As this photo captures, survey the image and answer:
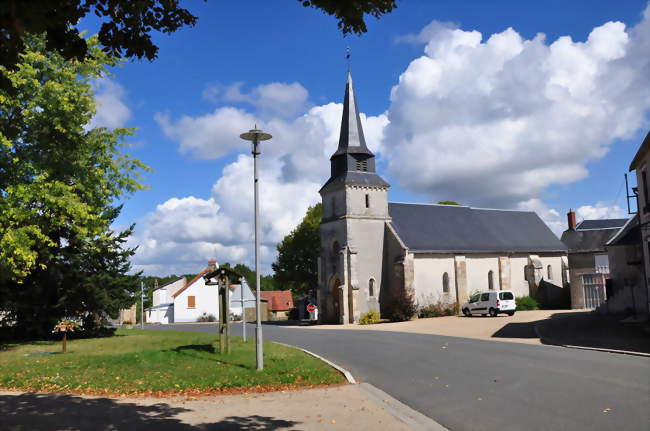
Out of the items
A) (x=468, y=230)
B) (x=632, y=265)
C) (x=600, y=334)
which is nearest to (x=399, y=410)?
(x=600, y=334)

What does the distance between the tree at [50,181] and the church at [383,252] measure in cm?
1746

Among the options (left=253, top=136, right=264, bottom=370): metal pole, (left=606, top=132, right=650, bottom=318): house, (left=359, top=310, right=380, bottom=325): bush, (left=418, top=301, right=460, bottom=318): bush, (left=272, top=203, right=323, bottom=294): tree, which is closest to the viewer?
(left=253, top=136, right=264, bottom=370): metal pole

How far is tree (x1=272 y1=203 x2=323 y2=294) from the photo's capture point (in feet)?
173

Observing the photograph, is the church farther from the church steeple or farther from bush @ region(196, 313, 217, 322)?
bush @ region(196, 313, 217, 322)

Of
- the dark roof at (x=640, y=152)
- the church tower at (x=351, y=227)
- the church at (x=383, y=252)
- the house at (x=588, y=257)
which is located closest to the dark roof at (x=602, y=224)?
the house at (x=588, y=257)

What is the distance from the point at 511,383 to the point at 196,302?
51.9 metres

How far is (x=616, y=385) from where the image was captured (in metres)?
9.49

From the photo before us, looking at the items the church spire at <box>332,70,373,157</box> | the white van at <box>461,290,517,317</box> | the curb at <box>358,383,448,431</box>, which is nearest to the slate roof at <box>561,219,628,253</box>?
the white van at <box>461,290,517,317</box>

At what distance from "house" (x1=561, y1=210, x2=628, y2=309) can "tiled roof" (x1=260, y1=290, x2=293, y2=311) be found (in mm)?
37853

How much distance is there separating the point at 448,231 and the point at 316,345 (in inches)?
967

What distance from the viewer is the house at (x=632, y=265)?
20.7 metres

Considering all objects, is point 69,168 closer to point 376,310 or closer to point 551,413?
point 551,413

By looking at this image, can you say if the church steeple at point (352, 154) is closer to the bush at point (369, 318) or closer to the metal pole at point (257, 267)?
the bush at point (369, 318)

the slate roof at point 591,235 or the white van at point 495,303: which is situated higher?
the slate roof at point 591,235
